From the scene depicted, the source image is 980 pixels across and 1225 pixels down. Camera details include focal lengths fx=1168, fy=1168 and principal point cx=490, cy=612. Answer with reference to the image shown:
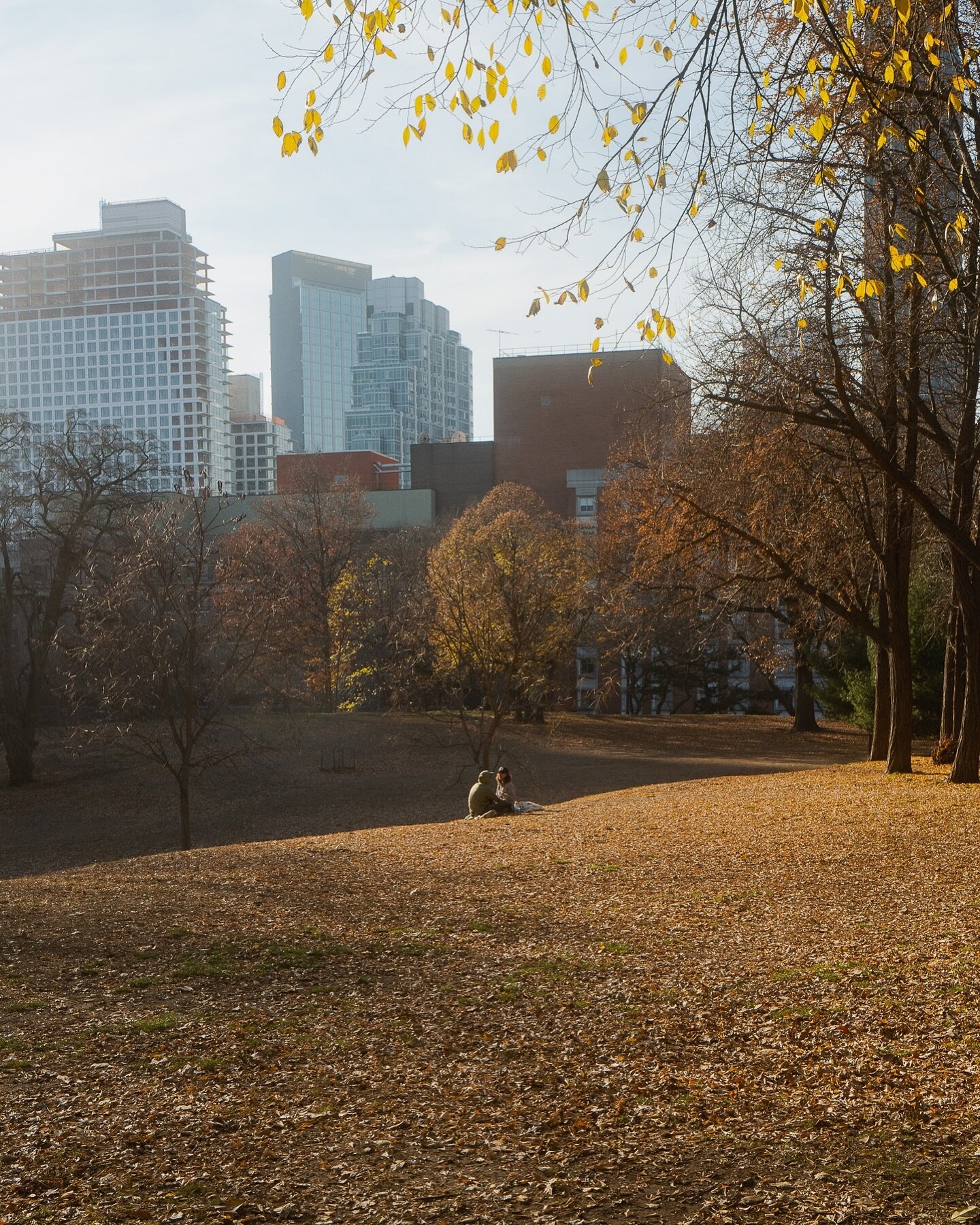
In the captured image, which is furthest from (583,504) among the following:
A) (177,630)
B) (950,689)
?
(950,689)

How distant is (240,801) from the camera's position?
2791cm

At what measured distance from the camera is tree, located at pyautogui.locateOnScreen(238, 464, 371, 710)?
40.0 m

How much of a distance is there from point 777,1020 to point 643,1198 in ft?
7.54

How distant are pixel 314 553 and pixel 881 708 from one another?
1069 inches

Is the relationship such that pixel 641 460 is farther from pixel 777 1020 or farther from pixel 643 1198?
pixel 643 1198

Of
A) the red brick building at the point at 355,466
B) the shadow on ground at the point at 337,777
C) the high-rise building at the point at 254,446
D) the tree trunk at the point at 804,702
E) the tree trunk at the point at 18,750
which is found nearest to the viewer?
the shadow on ground at the point at 337,777

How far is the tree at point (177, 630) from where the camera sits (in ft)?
65.8

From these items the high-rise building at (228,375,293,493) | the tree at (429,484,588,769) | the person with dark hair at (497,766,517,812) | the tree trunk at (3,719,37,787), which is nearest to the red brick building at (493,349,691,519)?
the tree at (429,484,588,769)

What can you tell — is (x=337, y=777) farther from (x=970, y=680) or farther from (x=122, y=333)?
(x=122, y=333)

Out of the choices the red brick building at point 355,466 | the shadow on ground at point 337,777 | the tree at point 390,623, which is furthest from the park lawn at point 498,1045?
the red brick building at point 355,466

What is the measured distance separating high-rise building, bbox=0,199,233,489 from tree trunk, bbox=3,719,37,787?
166 metres

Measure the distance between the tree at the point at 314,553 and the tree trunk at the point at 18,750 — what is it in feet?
24.7

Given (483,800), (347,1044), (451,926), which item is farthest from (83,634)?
(347,1044)

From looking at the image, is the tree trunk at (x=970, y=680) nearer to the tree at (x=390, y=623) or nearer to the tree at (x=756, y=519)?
the tree at (x=756, y=519)
